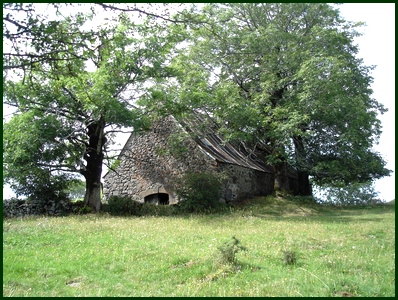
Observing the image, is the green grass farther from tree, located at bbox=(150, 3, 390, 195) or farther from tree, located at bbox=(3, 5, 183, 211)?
tree, located at bbox=(150, 3, 390, 195)

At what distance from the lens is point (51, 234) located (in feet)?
35.6

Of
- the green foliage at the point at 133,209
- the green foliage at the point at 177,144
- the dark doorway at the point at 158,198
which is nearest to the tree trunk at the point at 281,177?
the green foliage at the point at 177,144

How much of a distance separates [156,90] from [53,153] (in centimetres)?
579

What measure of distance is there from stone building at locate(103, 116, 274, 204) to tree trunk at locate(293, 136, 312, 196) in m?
2.11

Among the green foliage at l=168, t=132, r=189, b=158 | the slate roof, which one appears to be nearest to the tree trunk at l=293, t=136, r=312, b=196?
the slate roof

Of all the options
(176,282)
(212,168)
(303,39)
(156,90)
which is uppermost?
(303,39)

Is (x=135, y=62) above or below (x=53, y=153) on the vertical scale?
above

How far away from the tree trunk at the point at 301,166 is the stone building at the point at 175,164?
211 cm

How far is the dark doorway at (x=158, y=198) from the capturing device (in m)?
Result: 21.7

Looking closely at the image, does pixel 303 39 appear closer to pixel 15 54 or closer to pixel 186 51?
pixel 186 51

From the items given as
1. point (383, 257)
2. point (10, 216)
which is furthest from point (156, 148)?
point (383, 257)

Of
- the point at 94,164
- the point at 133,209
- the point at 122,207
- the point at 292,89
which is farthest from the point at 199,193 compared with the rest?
the point at 292,89

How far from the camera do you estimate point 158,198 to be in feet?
71.5

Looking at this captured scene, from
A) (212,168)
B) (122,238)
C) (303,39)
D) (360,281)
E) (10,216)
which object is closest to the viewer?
(360,281)
